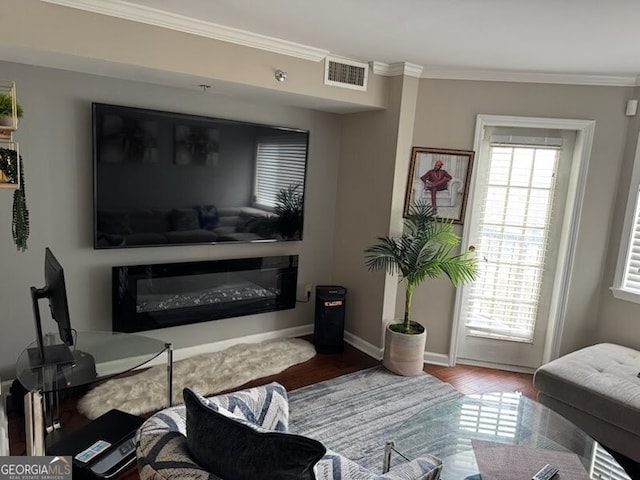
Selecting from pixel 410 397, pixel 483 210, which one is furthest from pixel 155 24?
pixel 410 397

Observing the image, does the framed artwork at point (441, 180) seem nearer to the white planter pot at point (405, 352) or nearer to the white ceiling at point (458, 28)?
the white ceiling at point (458, 28)

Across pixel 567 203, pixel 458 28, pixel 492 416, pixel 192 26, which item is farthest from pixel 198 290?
pixel 567 203

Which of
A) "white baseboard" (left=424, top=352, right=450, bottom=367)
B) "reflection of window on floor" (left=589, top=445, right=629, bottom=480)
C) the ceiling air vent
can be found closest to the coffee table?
"reflection of window on floor" (left=589, top=445, right=629, bottom=480)

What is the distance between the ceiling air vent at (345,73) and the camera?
3.27 meters

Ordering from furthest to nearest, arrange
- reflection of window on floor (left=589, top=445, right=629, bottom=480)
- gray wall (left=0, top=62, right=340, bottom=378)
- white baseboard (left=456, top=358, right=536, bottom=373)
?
white baseboard (left=456, top=358, right=536, bottom=373)
gray wall (left=0, top=62, right=340, bottom=378)
reflection of window on floor (left=589, top=445, right=629, bottom=480)

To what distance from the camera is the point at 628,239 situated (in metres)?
3.35

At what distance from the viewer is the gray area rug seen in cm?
264

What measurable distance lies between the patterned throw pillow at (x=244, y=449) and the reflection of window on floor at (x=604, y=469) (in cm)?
151

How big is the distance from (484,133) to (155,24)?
101 inches

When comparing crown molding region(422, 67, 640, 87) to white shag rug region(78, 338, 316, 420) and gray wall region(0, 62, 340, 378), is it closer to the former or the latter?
gray wall region(0, 62, 340, 378)

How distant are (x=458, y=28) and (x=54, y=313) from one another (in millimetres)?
2616

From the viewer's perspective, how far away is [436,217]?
3.59m

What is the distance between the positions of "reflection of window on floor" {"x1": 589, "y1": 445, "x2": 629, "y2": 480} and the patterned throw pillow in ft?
4.96

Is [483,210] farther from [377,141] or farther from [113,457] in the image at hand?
[113,457]
